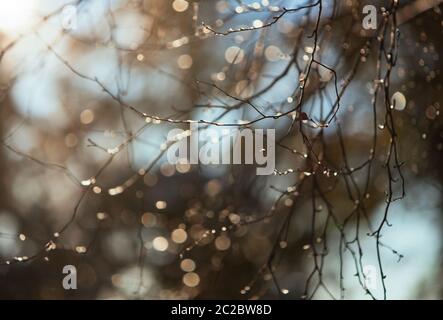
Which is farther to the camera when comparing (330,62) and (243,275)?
(243,275)

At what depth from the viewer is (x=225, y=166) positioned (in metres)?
6.42

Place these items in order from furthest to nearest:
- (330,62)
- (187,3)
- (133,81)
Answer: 1. (133,81)
2. (187,3)
3. (330,62)

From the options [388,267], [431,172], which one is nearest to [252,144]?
[388,267]

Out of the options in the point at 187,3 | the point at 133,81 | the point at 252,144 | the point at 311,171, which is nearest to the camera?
the point at 311,171

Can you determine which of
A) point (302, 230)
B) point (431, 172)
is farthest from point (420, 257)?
point (302, 230)

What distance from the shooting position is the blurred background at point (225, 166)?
3.41m

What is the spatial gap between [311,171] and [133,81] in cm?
374

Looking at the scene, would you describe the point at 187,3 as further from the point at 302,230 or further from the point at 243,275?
the point at 243,275

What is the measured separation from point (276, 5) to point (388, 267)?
213cm

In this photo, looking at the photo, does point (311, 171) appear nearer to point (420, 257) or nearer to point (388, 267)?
point (388, 267)

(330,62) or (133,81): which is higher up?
(133,81)

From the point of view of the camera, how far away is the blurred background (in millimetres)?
3410

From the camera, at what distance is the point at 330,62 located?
12.9 ft

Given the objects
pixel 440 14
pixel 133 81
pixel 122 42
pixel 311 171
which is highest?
pixel 133 81
